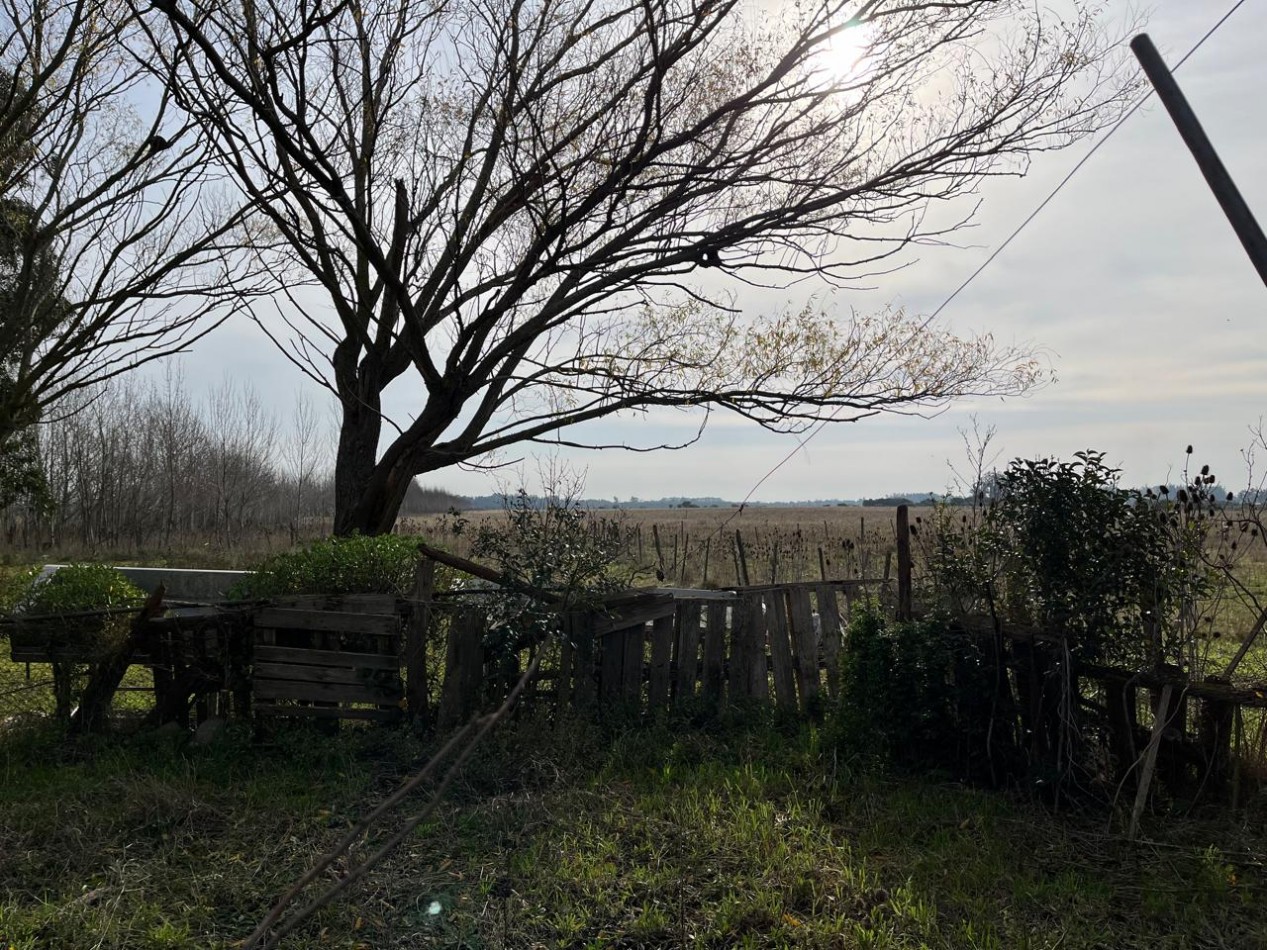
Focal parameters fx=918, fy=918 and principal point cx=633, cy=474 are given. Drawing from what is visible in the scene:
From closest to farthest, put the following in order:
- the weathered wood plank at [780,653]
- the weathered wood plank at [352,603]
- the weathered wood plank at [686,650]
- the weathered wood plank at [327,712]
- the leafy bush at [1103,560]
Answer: the leafy bush at [1103,560], the weathered wood plank at [327,712], the weathered wood plank at [352,603], the weathered wood plank at [686,650], the weathered wood plank at [780,653]

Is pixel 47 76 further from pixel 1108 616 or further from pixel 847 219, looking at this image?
pixel 1108 616

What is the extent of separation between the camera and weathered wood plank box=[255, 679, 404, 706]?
6.22m

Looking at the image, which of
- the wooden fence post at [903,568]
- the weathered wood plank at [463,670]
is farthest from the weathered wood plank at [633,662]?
the wooden fence post at [903,568]

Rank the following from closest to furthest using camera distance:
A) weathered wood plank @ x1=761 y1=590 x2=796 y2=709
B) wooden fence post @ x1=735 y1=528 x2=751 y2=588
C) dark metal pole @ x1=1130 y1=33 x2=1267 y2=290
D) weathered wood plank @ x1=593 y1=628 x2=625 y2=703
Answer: dark metal pole @ x1=1130 y1=33 x2=1267 y2=290 → weathered wood plank @ x1=593 y1=628 x2=625 y2=703 → weathered wood plank @ x1=761 y1=590 x2=796 y2=709 → wooden fence post @ x1=735 y1=528 x2=751 y2=588

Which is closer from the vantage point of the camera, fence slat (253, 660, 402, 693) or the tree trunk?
fence slat (253, 660, 402, 693)

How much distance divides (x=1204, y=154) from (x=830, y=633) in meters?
4.18

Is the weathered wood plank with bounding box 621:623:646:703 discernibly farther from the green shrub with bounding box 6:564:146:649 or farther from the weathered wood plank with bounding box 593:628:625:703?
the green shrub with bounding box 6:564:146:649

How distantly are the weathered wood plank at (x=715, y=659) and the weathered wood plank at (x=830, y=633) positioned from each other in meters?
0.91

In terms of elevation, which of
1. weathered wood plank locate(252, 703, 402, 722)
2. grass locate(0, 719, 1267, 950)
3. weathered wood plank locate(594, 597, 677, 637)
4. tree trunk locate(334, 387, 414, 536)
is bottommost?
grass locate(0, 719, 1267, 950)

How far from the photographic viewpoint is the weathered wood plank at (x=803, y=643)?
7.01 meters

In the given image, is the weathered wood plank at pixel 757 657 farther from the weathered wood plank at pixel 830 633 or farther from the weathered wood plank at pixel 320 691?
the weathered wood plank at pixel 320 691

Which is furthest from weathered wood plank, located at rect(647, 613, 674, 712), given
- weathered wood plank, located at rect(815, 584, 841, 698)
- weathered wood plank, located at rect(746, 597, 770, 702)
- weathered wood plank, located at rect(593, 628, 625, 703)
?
weathered wood plank, located at rect(815, 584, 841, 698)

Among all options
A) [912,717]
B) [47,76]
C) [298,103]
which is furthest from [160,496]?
[912,717]

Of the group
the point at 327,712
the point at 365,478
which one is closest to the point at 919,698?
the point at 327,712
